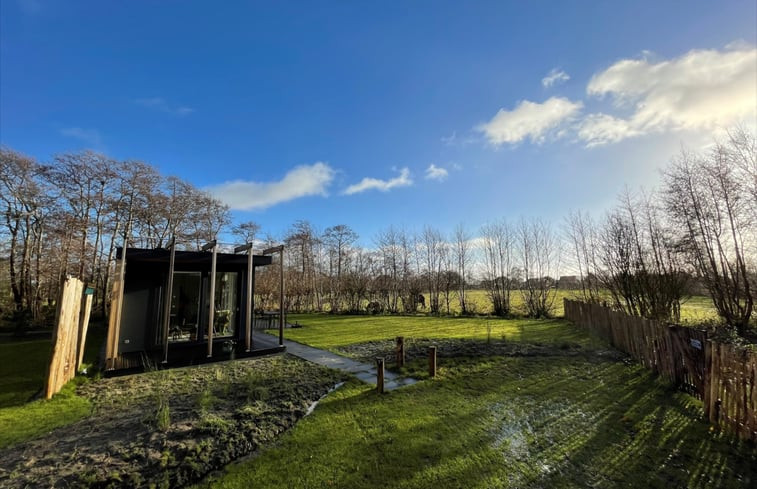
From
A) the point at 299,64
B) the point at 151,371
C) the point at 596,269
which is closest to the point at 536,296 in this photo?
the point at 596,269

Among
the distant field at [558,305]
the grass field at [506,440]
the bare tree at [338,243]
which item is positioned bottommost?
the grass field at [506,440]

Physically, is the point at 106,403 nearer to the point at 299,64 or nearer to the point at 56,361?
the point at 56,361

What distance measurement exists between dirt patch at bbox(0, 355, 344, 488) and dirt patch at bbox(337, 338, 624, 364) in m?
2.17

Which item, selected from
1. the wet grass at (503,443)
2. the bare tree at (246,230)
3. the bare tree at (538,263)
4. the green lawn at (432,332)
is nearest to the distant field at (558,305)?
the bare tree at (538,263)

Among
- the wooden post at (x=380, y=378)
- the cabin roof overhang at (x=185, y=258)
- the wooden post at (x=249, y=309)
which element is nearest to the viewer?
the wooden post at (x=380, y=378)

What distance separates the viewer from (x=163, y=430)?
3488 millimetres

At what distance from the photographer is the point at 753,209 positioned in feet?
30.0

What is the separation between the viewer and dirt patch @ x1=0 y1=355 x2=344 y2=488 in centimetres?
276

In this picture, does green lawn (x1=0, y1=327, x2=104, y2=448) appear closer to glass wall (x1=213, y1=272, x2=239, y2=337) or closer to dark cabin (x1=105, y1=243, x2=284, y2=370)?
dark cabin (x1=105, y1=243, x2=284, y2=370)

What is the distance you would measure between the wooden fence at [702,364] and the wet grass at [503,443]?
24 cm

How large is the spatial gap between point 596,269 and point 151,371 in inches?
574

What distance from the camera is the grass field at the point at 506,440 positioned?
2.74 meters

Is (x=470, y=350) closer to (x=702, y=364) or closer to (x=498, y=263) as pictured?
(x=702, y=364)

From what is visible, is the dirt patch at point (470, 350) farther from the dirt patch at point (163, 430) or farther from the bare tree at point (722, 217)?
the bare tree at point (722, 217)
